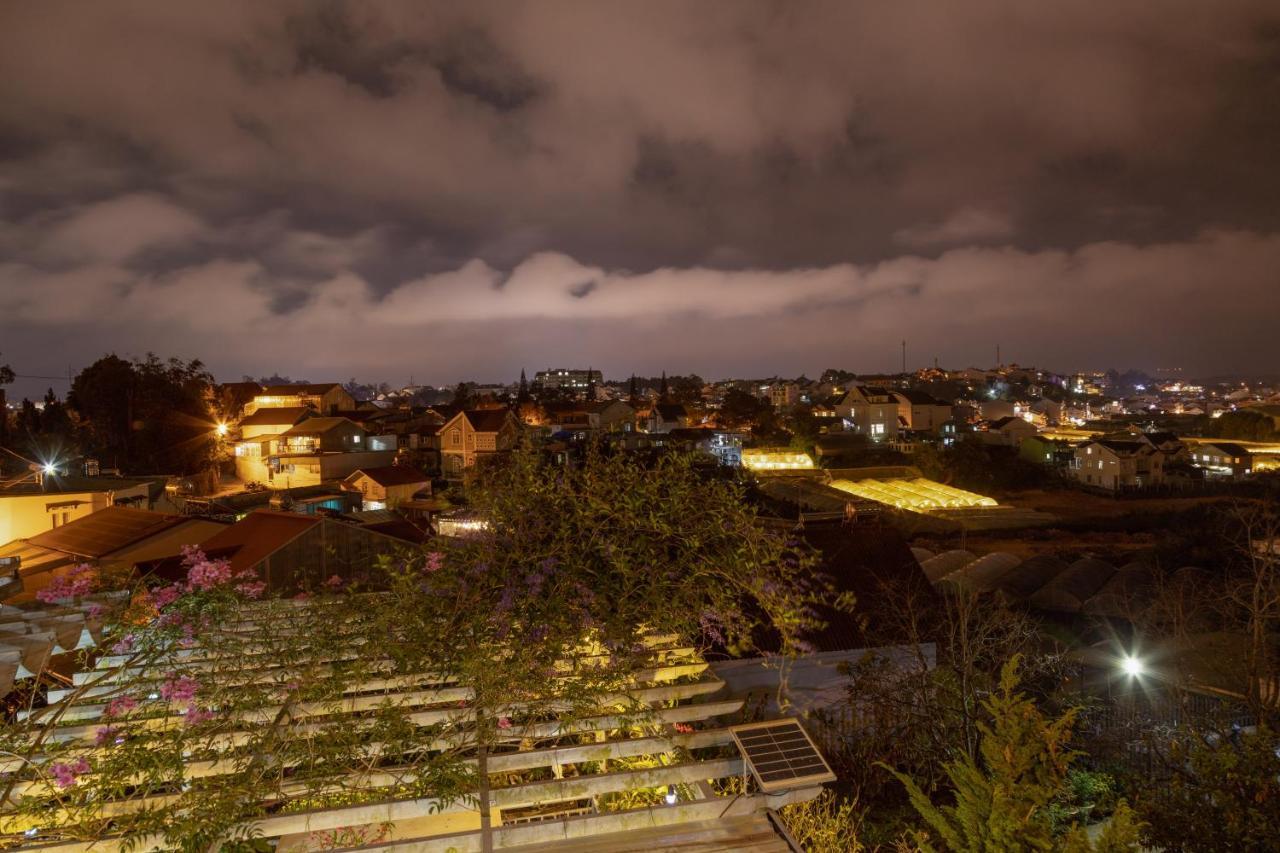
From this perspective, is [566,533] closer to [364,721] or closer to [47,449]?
[364,721]

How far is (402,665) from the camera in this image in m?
3.95

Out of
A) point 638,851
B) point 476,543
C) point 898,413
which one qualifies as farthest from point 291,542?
point 898,413

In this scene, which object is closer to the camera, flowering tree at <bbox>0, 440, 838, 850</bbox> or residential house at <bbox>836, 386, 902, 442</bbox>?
flowering tree at <bbox>0, 440, 838, 850</bbox>

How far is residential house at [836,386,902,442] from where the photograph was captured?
49156mm

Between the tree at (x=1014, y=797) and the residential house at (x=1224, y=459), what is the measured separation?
46011mm

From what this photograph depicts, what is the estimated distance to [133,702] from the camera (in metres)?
3.38

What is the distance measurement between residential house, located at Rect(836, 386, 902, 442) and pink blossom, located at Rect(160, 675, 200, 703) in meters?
48.2

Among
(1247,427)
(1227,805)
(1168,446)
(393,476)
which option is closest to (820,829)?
(1227,805)

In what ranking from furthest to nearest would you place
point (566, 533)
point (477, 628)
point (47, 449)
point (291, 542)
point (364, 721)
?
point (47, 449) < point (291, 542) < point (566, 533) < point (477, 628) < point (364, 721)

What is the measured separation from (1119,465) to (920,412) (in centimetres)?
1712

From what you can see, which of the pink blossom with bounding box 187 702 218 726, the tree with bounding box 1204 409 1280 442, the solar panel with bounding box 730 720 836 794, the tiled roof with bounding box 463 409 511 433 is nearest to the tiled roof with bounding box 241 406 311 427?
the tiled roof with bounding box 463 409 511 433

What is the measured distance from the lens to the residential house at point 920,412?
51500mm

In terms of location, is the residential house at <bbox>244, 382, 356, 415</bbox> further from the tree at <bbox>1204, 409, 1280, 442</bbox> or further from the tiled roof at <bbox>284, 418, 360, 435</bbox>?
the tree at <bbox>1204, 409, 1280, 442</bbox>

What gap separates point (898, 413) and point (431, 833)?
5192 centimetres
